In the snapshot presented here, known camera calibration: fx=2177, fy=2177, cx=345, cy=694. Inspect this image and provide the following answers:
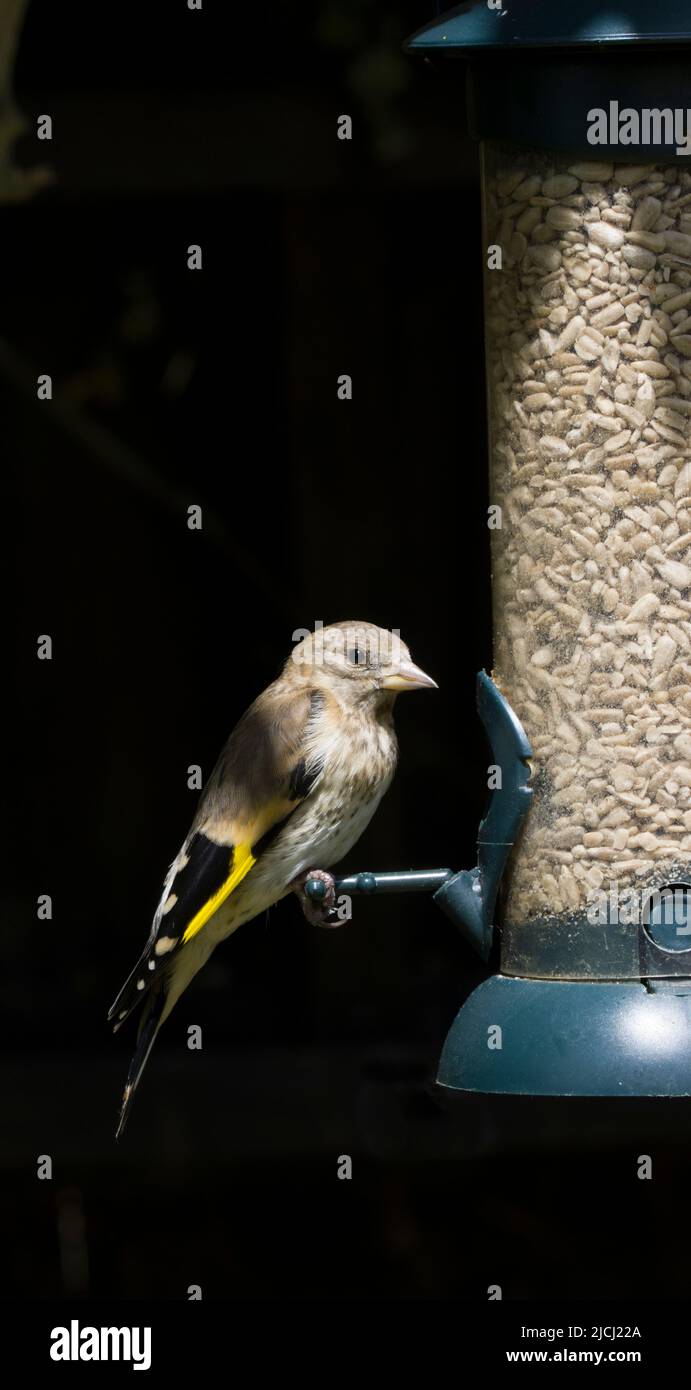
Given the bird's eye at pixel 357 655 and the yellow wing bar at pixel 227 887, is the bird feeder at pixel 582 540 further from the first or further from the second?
the bird's eye at pixel 357 655

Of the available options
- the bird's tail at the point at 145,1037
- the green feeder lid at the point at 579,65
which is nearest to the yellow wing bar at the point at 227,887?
the bird's tail at the point at 145,1037

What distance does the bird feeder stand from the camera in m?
3.61

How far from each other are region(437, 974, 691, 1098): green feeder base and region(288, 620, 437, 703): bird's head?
94cm

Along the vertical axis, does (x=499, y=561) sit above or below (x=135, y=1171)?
above

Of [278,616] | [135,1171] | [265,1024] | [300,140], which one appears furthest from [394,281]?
[135,1171]

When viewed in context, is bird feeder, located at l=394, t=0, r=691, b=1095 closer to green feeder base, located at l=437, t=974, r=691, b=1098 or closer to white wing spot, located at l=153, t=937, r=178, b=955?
green feeder base, located at l=437, t=974, r=691, b=1098

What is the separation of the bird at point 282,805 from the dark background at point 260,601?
1990mm

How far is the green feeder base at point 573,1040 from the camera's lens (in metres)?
3.49

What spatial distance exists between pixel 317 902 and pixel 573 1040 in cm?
88

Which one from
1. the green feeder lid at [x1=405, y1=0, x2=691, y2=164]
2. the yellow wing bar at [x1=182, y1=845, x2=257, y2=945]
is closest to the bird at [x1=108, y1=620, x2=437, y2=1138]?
the yellow wing bar at [x1=182, y1=845, x2=257, y2=945]

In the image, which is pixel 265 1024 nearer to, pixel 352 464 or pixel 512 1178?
pixel 512 1178

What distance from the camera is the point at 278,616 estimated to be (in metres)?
6.92

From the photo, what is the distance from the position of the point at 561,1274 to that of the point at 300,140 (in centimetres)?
350

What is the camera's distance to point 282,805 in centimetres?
439
